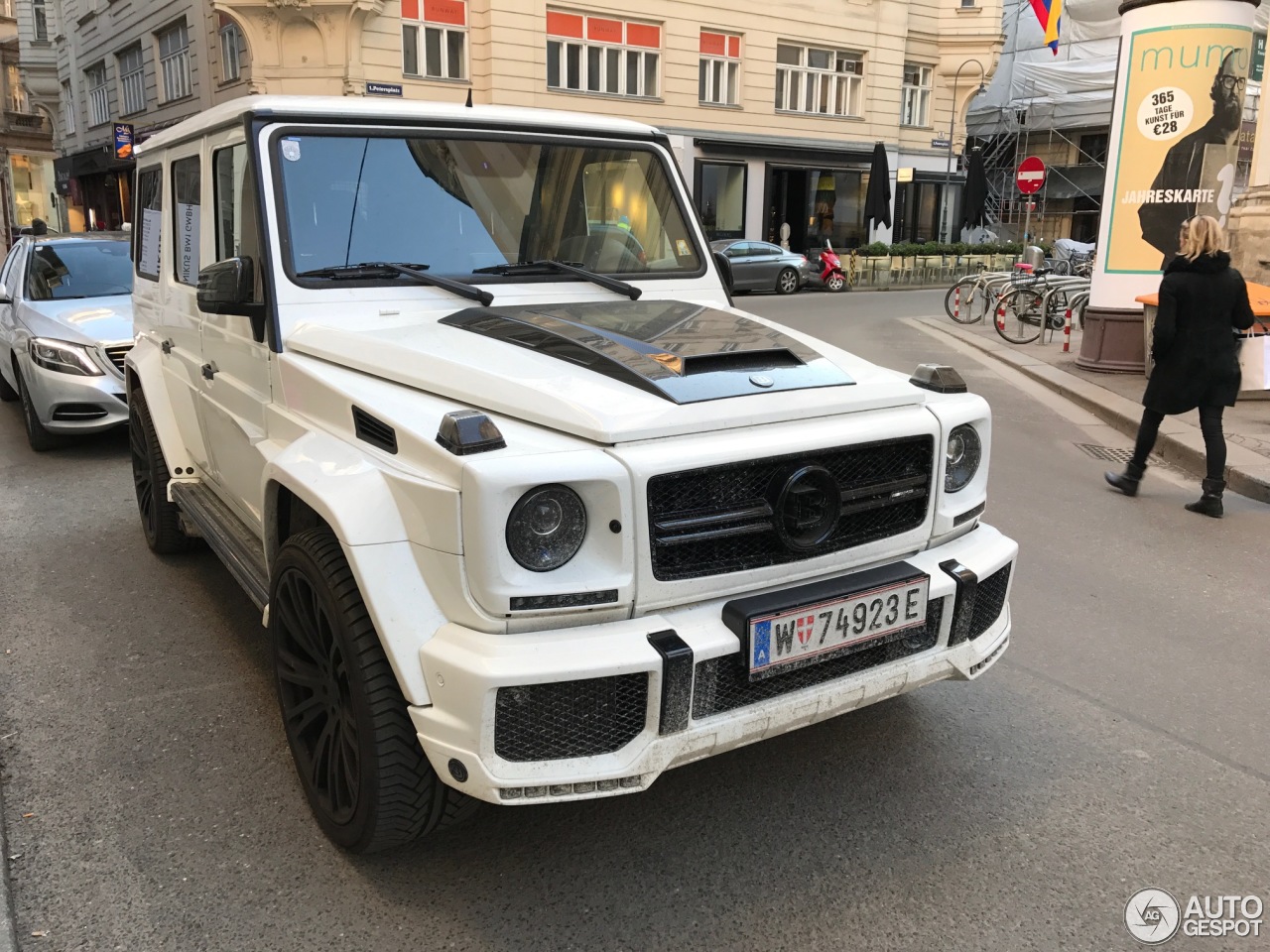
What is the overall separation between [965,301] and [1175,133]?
755 centimetres

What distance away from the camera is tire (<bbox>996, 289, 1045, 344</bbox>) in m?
15.2

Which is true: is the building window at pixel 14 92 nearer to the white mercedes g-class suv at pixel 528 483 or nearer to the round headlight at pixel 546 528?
the white mercedes g-class suv at pixel 528 483

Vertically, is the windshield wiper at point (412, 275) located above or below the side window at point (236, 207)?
below

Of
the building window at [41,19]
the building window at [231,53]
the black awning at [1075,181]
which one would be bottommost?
the black awning at [1075,181]

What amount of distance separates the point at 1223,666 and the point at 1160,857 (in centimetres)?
162

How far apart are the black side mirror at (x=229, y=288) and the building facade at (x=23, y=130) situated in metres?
44.4

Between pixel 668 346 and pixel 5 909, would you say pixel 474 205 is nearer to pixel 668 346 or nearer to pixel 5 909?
pixel 668 346

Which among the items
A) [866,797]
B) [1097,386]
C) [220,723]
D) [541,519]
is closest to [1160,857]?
[866,797]

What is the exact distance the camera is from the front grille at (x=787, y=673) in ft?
7.96

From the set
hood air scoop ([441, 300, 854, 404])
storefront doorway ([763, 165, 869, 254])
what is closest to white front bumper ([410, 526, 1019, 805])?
hood air scoop ([441, 300, 854, 404])

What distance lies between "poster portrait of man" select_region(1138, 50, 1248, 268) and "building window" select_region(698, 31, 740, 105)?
19.5 meters
